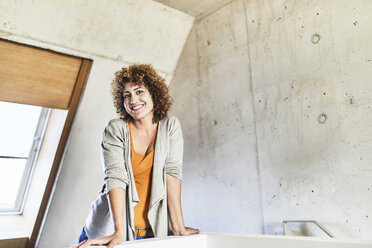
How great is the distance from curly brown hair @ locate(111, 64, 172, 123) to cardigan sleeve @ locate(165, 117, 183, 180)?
0.35 feet

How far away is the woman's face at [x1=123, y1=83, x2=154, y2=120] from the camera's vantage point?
1.63m

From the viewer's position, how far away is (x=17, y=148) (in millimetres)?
2646

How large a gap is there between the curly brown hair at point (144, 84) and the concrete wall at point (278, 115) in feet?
2.52

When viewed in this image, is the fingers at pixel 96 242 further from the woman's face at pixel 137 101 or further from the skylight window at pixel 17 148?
the skylight window at pixel 17 148

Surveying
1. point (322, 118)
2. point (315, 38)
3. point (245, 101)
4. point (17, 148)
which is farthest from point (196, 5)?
point (17, 148)

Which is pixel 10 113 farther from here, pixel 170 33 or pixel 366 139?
pixel 366 139

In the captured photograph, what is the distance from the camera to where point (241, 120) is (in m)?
2.30

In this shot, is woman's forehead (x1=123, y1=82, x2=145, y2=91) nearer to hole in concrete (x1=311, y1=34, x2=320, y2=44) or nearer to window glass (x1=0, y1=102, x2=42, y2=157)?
hole in concrete (x1=311, y1=34, x2=320, y2=44)

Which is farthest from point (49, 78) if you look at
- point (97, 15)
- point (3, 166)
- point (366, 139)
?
point (366, 139)

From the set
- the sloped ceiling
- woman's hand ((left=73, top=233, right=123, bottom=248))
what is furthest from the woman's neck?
the sloped ceiling

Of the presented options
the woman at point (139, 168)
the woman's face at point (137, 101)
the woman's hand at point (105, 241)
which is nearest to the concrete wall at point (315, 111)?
the woman at point (139, 168)

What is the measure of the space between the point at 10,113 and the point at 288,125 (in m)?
2.10

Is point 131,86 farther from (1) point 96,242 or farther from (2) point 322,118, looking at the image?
(2) point 322,118

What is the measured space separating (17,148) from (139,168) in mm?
1591
